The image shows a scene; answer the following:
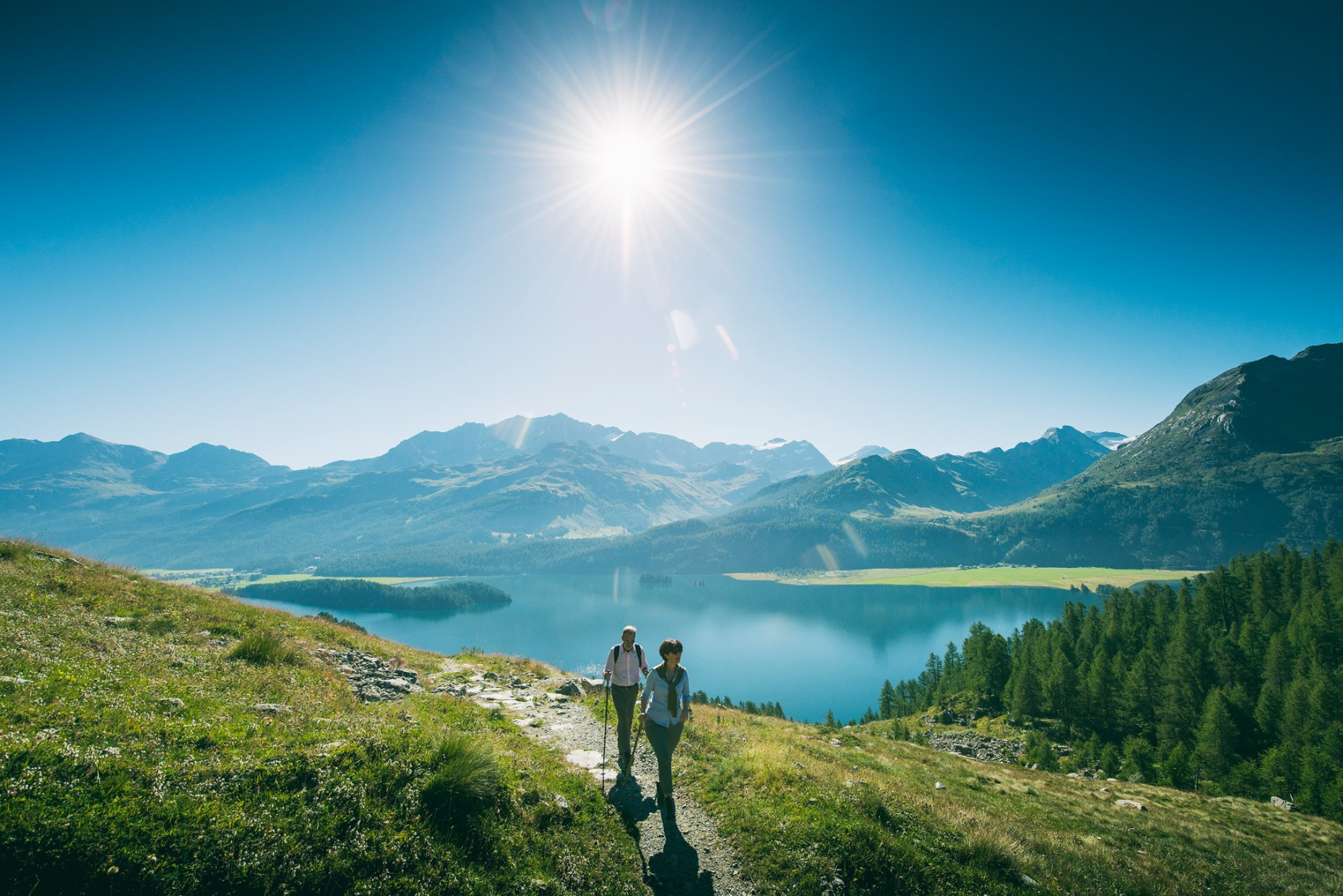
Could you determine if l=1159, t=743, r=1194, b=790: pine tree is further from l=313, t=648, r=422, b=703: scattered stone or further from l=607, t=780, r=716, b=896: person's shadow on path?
l=313, t=648, r=422, b=703: scattered stone

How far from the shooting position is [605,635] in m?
165

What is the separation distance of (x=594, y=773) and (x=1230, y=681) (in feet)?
→ 320

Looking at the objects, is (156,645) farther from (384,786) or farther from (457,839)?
(457,839)

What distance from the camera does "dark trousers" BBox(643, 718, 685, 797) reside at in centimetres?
1149

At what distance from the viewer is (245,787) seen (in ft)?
24.2

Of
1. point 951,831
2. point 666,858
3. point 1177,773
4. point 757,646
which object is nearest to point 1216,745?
point 1177,773

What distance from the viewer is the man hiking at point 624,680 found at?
1322 centimetres

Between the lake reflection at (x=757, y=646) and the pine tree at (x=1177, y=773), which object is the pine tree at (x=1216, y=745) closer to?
the pine tree at (x=1177, y=773)

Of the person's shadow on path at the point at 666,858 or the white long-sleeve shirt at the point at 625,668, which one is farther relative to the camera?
the white long-sleeve shirt at the point at 625,668

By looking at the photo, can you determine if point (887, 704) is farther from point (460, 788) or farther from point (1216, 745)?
point (460, 788)

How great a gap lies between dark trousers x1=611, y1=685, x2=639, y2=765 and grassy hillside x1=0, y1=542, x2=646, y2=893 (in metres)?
1.46

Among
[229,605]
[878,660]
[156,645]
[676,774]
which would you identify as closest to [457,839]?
[676,774]

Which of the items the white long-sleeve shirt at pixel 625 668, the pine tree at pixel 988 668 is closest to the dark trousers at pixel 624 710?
the white long-sleeve shirt at pixel 625 668

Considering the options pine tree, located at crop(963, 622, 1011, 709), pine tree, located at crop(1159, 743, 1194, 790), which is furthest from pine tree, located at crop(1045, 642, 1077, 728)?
pine tree, located at crop(1159, 743, 1194, 790)
